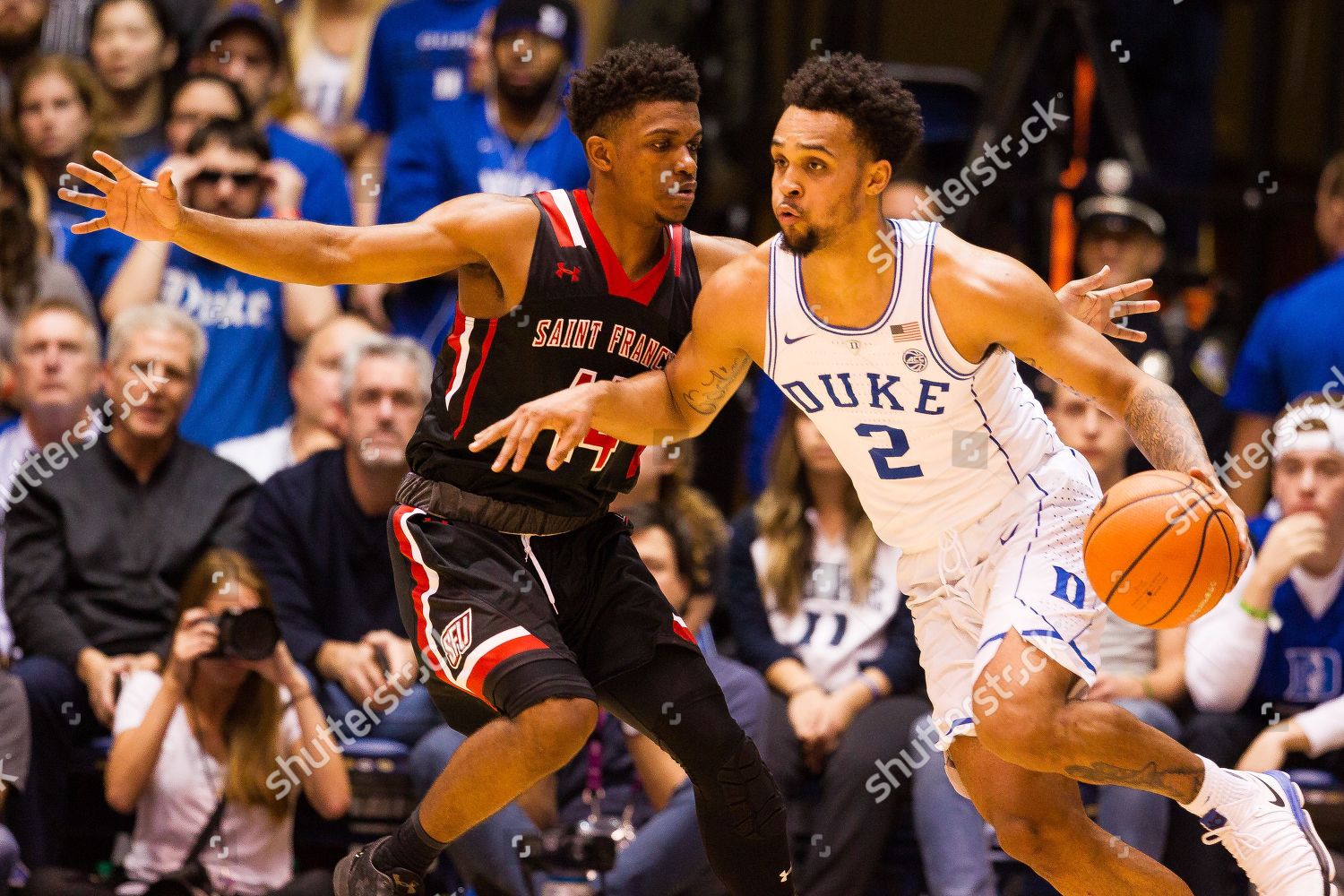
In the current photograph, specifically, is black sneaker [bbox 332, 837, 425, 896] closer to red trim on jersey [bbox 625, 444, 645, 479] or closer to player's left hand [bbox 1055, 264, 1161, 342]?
red trim on jersey [bbox 625, 444, 645, 479]

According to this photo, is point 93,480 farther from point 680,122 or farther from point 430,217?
point 680,122

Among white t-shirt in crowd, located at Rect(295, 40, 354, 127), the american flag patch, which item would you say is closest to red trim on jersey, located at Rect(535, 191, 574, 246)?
the american flag patch

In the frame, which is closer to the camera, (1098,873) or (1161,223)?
(1098,873)

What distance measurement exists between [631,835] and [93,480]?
2.39 m

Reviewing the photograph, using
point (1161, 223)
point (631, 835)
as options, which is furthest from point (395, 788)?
point (1161, 223)

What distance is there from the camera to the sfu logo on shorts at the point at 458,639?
14.2ft

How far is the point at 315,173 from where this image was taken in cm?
757

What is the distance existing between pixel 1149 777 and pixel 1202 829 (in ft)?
5.89

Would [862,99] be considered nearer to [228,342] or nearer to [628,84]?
[628,84]

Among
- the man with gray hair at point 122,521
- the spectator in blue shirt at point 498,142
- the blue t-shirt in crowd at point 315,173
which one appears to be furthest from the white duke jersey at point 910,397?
→ the blue t-shirt in crowd at point 315,173

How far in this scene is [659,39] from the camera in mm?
8242

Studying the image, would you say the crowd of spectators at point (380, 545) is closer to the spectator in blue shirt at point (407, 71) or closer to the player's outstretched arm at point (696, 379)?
the spectator in blue shirt at point (407, 71)

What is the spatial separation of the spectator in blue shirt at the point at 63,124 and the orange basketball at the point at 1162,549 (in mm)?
5126

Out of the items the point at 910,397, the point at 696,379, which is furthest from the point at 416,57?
the point at 910,397
